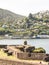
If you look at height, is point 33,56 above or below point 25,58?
above

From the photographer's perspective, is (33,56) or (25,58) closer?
(33,56)

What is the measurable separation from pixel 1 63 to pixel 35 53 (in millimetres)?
2798

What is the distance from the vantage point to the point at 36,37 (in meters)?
176

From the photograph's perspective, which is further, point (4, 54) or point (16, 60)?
point (4, 54)

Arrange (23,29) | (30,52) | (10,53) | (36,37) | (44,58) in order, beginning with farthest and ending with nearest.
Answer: (23,29) → (36,37) → (10,53) → (30,52) → (44,58)

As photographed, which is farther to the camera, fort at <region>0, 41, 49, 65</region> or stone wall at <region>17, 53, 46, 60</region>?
stone wall at <region>17, 53, 46, 60</region>

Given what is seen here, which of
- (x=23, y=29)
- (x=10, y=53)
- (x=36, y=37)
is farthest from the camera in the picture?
(x=23, y=29)

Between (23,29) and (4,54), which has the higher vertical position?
(4,54)

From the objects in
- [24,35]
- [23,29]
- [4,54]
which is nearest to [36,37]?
[24,35]

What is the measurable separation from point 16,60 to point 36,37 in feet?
505

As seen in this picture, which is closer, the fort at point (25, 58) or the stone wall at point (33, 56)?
the fort at point (25, 58)

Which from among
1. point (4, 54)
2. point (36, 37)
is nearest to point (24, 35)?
point (36, 37)

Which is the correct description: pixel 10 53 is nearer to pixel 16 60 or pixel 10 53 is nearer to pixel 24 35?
pixel 16 60

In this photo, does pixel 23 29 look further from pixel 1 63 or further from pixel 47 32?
pixel 1 63
